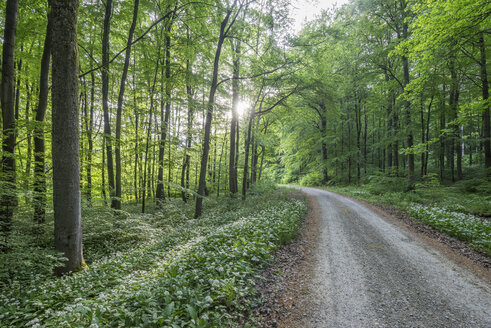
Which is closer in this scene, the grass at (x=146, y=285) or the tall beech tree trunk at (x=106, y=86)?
the grass at (x=146, y=285)

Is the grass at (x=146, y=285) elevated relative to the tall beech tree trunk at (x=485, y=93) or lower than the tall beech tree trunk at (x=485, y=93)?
→ lower

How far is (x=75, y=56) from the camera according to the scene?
4645 mm

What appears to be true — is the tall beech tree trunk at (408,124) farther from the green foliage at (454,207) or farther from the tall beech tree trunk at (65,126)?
the tall beech tree trunk at (65,126)

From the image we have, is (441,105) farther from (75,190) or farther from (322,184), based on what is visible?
(75,190)

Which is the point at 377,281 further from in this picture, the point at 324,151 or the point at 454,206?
the point at 324,151

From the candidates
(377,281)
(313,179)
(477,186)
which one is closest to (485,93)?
(477,186)

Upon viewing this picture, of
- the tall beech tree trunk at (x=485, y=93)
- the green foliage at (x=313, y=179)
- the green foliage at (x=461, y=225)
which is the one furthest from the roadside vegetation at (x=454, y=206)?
the green foliage at (x=313, y=179)

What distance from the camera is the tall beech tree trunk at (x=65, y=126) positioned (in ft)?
14.6

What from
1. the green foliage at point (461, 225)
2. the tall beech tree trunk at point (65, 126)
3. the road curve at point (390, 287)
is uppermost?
the tall beech tree trunk at point (65, 126)

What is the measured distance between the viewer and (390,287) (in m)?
4.37

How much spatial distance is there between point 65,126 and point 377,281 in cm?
800

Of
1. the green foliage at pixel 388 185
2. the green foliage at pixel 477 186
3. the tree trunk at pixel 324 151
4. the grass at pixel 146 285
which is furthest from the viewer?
the tree trunk at pixel 324 151

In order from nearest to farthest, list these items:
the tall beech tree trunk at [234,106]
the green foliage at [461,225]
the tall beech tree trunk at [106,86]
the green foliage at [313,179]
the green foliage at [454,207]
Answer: the green foliage at [461,225], the green foliage at [454,207], the tall beech tree trunk at [106,86], the tall beech tree trunk at [234,106], the green foliage at [313,179]

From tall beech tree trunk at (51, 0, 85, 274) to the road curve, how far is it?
553cm
